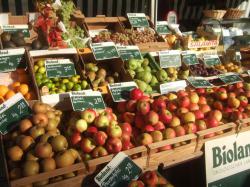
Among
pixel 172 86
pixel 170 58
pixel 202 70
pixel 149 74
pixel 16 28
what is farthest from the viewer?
pixel 202 70

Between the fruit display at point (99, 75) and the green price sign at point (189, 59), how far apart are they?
0.94 meters

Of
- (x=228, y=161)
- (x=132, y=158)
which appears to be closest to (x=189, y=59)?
(x=228, y=161)

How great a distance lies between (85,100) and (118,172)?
2.67 feet

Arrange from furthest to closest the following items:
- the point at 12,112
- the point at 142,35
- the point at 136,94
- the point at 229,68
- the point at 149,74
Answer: the point at 229,68 < the point at 142,35 < the point at 149,74 < the point at 136,94 < the point at 12,112

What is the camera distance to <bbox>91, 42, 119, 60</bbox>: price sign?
3373 millimetres

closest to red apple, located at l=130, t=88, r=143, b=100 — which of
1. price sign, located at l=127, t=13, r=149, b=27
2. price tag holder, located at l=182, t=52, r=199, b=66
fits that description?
price tag holder, located at l=182, t=52, r=199, b=66

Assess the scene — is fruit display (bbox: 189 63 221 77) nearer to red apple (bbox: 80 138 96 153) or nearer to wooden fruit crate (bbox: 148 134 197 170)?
wooden fruit crate (bbox: 148 134 197 170)

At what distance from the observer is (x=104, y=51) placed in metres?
3.41

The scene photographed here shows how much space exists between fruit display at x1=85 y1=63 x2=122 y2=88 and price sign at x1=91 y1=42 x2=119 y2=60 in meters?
0.17

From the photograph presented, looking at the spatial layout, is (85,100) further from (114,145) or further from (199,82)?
(199,82)

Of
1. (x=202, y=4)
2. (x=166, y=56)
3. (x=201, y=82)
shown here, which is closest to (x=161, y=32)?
Result: (x=166, y=56)

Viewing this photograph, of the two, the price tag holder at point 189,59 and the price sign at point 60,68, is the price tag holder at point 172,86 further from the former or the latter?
the price sign at point 60,68

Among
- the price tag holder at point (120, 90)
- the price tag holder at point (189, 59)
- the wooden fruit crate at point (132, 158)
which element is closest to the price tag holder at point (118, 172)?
the wooden fruit crate at point (132, 158)

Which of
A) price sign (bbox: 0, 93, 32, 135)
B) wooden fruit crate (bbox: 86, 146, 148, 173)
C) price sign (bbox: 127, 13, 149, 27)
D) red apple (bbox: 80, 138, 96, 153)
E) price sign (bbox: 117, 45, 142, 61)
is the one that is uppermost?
price sign (bbox: 127, 13, 149, 27)
